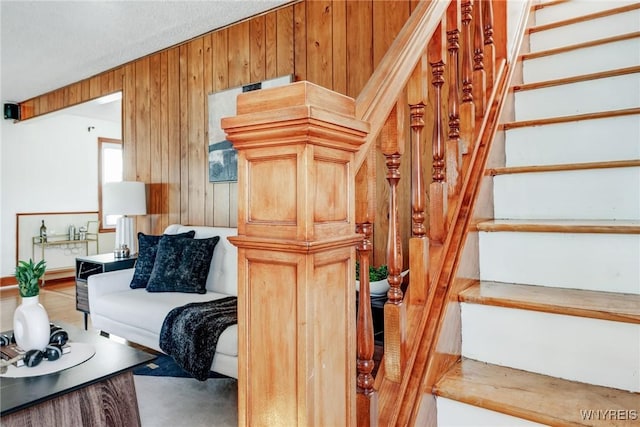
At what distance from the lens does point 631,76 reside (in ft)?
5.35

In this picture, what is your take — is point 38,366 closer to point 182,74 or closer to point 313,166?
point 313,166

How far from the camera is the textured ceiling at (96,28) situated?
3.13 m

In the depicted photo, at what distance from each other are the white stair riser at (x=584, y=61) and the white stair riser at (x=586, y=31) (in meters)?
0.21

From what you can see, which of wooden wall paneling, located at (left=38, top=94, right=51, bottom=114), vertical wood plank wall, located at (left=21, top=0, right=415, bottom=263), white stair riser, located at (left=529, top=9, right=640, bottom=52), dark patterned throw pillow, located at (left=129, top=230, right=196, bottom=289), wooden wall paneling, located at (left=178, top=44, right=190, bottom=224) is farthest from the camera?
wooden wall paneling, located at (left=38, top=94, right=51, bottom=114)

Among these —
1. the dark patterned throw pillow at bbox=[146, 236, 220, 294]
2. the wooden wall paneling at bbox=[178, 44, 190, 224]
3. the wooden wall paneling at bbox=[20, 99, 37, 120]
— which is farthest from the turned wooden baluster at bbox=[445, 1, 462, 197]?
the wooden wall paneling at bbox=[20, 99, 37, 120]

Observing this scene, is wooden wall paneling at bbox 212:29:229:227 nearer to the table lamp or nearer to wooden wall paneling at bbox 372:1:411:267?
the table lamp

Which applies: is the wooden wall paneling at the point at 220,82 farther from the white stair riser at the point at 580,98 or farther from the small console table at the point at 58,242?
the small console table at the point at 58,242

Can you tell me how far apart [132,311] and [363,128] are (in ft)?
8.49

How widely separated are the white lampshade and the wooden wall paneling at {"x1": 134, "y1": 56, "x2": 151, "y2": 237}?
379mm

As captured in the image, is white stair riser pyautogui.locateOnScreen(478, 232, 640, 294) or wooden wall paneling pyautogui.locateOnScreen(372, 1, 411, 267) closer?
white stair riser pyautogui.locateOnScreen(478, 232, 640, 294)

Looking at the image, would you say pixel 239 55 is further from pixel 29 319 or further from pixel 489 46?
pixel 29 319

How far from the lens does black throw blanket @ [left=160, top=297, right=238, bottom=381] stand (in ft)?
7.47

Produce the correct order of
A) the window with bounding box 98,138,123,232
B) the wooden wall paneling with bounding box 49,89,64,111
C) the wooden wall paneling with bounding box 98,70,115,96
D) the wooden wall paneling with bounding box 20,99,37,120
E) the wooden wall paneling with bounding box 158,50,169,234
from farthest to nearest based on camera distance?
the window with bounding box 98,138,123,232 → the wooden wall paneling with bounding box 20,99,37,120 → the wooden wall paneling with bounding box 49,89,64,111 → the wooden wall paneling with bounding box 98,70,115,96 → the wooden wall paneling with bounding box 158,50,169,234

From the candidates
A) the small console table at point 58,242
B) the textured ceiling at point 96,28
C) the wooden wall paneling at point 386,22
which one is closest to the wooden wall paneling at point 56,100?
the textured ceiling at point 96,28
